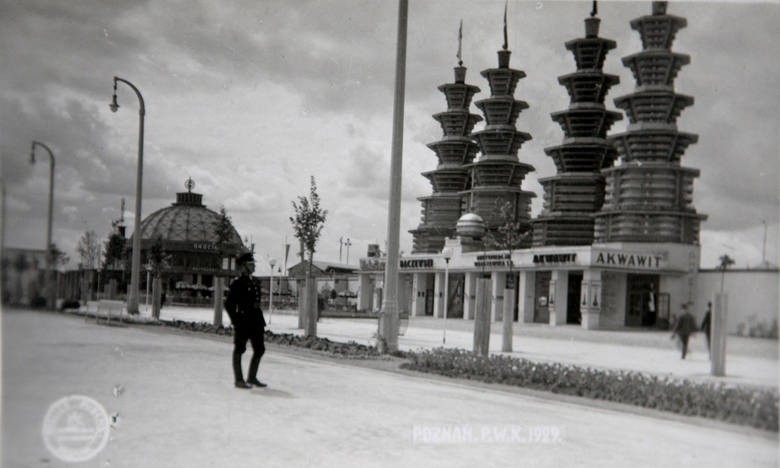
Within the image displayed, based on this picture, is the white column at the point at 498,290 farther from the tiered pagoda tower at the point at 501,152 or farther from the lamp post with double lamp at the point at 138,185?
the lamp post with double lamp at the point at 138,185

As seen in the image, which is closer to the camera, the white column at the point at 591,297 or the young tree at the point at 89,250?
the young tree at the point at 89,250

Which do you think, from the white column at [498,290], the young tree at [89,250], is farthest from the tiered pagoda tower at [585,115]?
the white column at [498,290]

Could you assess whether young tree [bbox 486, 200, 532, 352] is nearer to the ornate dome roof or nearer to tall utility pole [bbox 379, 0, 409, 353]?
tall utility pole [bbox 379, 0, 409, 353]

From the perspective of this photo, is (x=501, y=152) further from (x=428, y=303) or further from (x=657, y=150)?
(x=428, y=303)

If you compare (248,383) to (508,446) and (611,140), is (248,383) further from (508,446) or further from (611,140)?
(611,140)

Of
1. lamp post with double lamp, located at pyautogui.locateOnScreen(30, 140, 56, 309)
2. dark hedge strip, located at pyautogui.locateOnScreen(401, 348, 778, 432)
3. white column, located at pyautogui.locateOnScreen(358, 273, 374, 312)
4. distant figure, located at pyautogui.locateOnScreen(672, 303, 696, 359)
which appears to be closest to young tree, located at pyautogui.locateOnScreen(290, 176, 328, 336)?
lamp post with double lamp, located at pyautogui.locateOnScreen(30, 140, 56, 309)
